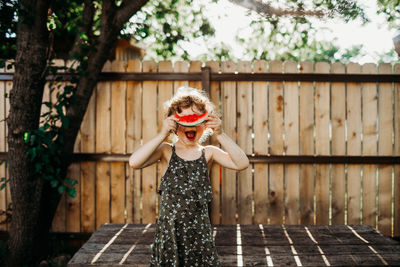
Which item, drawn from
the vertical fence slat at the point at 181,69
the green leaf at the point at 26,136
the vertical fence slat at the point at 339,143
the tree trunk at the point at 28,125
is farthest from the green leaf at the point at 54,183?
the vertical fence slat at the point at 339,143

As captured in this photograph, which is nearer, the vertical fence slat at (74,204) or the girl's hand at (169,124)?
the girl's hand at (169,124)

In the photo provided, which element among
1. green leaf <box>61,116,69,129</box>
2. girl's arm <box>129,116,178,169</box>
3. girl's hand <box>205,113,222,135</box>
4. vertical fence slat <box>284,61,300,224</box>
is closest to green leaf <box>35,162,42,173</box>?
green leaf <box>61,116,69,129</box>

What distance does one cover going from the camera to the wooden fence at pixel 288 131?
171 inches

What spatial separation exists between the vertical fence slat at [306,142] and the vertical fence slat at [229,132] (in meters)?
0.74

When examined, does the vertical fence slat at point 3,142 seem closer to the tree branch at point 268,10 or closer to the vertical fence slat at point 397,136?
the tree branch at point 268,10

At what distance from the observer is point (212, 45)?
8836mm

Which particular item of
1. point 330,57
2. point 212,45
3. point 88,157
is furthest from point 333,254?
point 330,57

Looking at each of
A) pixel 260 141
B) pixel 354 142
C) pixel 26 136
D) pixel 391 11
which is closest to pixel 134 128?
pixel 26 136

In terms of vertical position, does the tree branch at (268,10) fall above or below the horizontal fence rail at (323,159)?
above

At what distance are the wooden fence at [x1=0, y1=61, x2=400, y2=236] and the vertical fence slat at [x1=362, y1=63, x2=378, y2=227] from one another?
0.04ft

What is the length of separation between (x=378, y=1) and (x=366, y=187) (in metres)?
2.05

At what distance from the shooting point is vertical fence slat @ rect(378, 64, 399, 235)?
434cm

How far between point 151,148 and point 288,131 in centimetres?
244

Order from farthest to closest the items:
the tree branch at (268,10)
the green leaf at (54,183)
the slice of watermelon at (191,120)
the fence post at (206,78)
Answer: the fence post at (206,78) < the green leaf at (54,183) < the tree branch at (268,10) < the slice of watermelon at (191,120)
